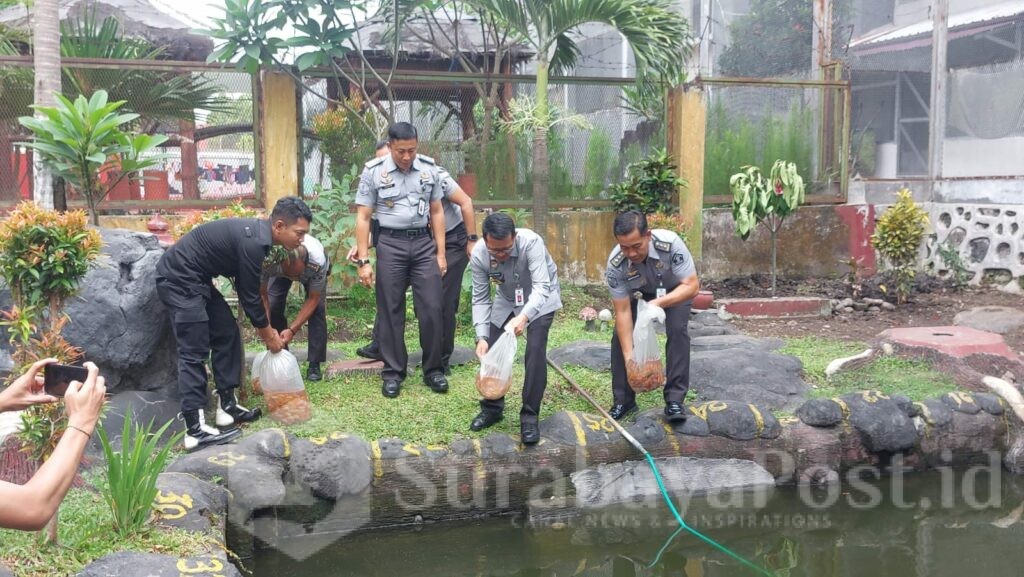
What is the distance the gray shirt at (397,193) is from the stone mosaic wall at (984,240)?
650cm

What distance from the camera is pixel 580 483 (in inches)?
197

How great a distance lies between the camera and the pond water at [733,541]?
4.38 metres

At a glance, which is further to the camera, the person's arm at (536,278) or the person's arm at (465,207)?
the person's arm at (465,207)

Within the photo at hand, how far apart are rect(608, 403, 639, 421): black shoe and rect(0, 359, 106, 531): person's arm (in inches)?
137

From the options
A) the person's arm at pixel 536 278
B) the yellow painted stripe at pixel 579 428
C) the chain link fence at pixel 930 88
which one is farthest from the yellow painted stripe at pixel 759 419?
the chain link fence at pixel 930 88

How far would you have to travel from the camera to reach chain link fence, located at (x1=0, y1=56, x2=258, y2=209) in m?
7.65

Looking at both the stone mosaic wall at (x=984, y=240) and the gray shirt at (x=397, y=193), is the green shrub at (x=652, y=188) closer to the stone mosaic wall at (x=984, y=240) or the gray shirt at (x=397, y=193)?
the stone mosaic wall at (x=984, y=240)

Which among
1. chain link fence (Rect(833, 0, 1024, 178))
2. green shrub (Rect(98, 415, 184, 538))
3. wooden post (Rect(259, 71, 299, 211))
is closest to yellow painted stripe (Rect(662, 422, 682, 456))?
green shrub (Rect(98, 415, 184, 538))

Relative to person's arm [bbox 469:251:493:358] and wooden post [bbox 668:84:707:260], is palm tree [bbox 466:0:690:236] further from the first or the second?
person's arm [bbox 469:251:493:358]

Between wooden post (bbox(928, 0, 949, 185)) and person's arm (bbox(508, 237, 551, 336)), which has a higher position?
wooden post (bbox(928, 0, 949, 185))

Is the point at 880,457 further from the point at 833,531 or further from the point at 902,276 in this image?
the point at 902,276

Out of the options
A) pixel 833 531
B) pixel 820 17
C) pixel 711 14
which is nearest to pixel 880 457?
pixel 833 531

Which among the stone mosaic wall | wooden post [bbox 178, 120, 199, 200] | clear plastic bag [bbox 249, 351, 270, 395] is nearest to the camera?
clear plastic bag [bbox 249, 351, 270, 395]

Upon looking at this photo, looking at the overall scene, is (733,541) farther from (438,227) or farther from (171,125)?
(171,125)
